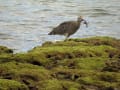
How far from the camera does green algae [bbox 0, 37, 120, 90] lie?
930 centimetres

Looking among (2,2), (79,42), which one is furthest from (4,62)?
(2,2)

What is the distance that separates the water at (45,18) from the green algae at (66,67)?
756cm

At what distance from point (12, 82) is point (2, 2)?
29.7 meters

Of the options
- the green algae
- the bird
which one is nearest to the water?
the bird

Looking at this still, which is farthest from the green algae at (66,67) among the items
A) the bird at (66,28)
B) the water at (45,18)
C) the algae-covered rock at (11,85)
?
the water at (45,18)

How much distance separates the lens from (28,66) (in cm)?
1016

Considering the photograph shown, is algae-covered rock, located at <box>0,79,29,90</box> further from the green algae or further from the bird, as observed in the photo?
the bird

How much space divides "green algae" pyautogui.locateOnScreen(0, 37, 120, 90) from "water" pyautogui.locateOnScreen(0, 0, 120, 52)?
24.8ft

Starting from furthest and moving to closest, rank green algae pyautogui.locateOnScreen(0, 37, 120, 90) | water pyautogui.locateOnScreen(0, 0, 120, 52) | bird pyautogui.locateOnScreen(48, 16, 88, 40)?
1. water pyautogui.locateOnScreen(0, 0, 120, 52)
2. bird pyautogui.locateOnScreen(48, 16, 88, 40)
3. green algae pyautogui.locateOnScreen(0, 37, 120, 90)

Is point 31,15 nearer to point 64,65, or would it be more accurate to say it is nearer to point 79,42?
point 79,42

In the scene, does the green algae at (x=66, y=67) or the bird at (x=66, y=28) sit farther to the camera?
the bird at (x=66, y=28)

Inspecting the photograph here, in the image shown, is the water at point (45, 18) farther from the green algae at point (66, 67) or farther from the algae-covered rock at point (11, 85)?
the algae-covered rock at point (11, 85)

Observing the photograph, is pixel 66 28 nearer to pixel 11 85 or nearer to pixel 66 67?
pixel 66 67

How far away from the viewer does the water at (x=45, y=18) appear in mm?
23312
